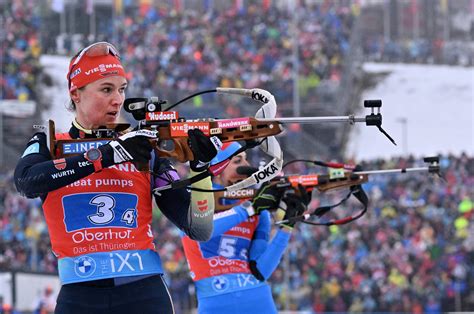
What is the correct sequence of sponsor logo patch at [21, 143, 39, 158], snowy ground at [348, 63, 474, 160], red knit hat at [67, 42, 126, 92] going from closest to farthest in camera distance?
1. sponsor logo patch at [21, 143, 39, 158]
2. red knit hat at [67, 42, 126, 92]
3. snowy ground at [348, 63, 474, 160]

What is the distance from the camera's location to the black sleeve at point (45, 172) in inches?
135

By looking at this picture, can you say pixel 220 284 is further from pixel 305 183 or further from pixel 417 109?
pixel 417 109

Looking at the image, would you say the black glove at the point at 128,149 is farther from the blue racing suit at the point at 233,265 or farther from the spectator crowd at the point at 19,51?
the spectator crowd at the point at 19,51

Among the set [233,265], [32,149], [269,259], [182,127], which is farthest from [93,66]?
[269,259]

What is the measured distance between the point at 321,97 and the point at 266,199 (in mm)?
13788

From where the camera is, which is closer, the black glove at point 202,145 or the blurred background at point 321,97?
the black glove at point 202,145

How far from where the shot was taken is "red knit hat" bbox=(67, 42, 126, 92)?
3789 mm

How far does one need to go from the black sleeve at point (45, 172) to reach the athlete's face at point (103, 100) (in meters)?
0.25

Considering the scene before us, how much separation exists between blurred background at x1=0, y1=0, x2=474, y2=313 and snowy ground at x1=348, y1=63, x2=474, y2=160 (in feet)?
0.09

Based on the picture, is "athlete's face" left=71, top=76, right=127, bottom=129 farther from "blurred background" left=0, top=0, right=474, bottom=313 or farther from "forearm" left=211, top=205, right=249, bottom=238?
"blurred background" left=0, top=0, right=474, bottom=313

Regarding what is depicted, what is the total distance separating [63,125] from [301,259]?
512 cm

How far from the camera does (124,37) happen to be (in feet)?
67.4

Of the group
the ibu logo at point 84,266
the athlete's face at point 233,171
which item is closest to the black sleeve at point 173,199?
the ibu logo at point 84,266

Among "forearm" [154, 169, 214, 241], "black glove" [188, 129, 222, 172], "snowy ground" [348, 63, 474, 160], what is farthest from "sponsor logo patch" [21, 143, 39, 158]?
"snowy ground" [348, 63, 474, 160]
